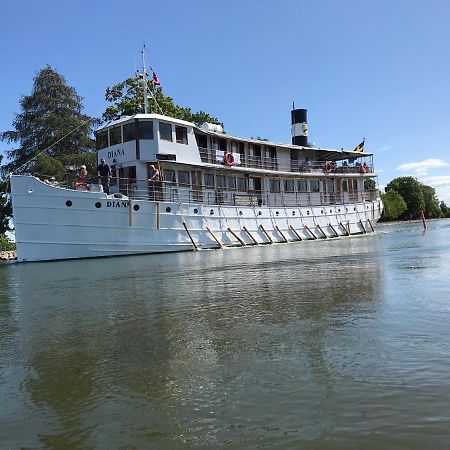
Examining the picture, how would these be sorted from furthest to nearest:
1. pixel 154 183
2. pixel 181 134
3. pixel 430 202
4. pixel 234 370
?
1. pixel 430 202
2. pixel 181 134
3. pixel 154 183
4. pixel 234 370

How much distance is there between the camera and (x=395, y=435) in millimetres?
2939

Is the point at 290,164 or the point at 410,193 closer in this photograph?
the point at 290,164

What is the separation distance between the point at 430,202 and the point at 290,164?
87.4 meters

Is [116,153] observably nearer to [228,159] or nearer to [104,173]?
[104,173]

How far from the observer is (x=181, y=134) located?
25906 millimetres

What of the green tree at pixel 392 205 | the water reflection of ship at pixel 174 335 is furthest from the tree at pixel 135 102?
the green tree at pixel 392 205

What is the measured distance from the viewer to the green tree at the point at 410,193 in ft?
329

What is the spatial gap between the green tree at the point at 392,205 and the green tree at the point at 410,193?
249 inches

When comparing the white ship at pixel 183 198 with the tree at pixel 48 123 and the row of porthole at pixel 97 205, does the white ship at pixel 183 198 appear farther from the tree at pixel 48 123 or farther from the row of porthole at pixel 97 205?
the tree at pixel 48 123

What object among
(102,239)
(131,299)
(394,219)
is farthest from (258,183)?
(394,219)

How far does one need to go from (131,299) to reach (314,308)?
141 inches

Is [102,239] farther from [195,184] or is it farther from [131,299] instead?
[131,299]

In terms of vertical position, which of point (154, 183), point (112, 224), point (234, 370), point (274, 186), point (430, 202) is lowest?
point (234, 370)

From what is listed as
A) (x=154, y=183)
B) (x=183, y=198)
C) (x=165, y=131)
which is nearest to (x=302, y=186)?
(x=183, y=198)
